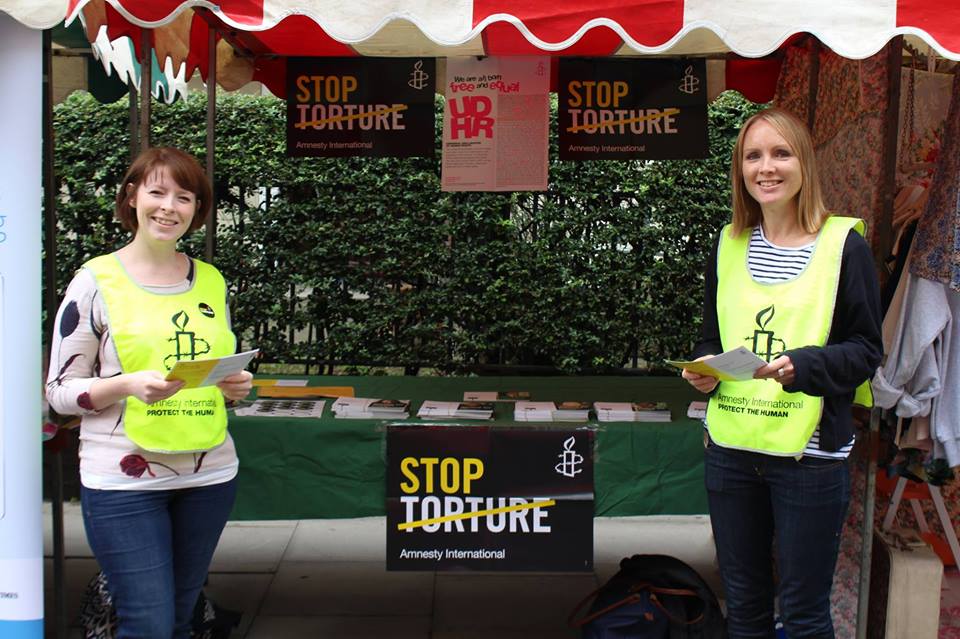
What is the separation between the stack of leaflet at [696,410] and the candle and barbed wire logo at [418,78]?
2.02 metres

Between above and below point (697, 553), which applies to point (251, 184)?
above

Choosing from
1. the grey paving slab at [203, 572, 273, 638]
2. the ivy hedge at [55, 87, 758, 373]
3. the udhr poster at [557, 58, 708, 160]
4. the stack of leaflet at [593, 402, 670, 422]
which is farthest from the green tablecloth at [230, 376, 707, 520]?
the ivy hedge at [55, 87, 758, 373]

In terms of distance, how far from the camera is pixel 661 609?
3.33m

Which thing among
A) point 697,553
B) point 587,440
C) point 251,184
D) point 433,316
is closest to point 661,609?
point 587,440

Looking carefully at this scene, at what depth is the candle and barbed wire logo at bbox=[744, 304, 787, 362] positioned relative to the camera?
98.3 inches

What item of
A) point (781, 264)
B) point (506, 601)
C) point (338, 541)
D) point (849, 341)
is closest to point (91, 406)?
point (781, 264)

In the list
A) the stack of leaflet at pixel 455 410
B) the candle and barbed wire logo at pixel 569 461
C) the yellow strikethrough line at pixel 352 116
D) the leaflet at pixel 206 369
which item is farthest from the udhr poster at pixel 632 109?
the leaflet at pixel 206 369

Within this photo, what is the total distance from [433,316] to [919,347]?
4.21 m

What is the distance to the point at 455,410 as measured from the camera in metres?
3.88

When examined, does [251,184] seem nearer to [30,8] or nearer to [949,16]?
[30,8]

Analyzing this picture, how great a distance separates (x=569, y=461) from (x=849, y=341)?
1.31 m

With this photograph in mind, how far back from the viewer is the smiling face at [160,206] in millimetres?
2555

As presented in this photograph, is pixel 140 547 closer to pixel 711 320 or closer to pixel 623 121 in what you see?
pixel 711 320

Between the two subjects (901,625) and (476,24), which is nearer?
(476,24)
